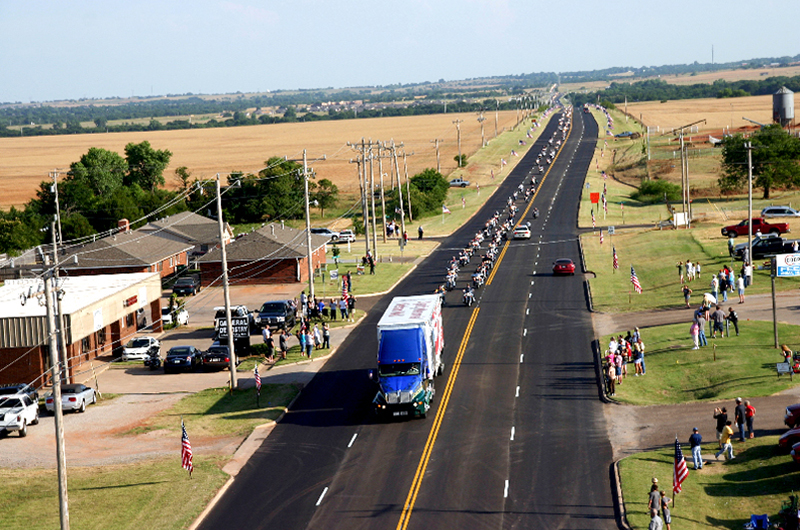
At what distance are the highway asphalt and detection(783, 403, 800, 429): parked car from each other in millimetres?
6316

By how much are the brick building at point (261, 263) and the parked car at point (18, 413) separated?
33229 mm

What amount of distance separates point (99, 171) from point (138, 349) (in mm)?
81477

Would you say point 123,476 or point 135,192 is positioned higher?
point 135,192

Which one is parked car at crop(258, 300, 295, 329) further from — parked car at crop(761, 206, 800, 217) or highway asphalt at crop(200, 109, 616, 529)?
parked car at crop(761, 206, 800, 217)

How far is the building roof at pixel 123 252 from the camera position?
240ft

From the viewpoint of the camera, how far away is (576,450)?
32125 millimetres

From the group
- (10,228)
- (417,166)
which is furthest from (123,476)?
(417,166)

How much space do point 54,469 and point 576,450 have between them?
19.4 metres

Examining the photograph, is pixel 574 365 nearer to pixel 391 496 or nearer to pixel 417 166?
pixel 391 496

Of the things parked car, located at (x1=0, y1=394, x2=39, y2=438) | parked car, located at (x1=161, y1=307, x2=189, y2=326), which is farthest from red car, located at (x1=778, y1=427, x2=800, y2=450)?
parked car, located at (x1=161, y1=307, x2=189, y2=326)

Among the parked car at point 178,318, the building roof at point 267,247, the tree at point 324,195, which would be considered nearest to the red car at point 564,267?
the building roof at point 267,247

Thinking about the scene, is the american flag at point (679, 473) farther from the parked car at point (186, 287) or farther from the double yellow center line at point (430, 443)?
the parked car at point (186, 287)

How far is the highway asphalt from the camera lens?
89.5 feet

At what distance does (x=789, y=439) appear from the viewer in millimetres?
28859
